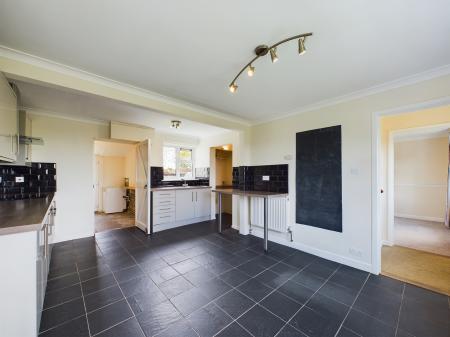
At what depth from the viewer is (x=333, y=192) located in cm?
267

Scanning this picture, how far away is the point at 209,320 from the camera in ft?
5.18

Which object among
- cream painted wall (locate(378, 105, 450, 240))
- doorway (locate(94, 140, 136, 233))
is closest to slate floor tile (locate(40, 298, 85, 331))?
doorway (locate(94, 140, 136, 233))

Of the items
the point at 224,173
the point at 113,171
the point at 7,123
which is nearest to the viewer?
the point at 7,123

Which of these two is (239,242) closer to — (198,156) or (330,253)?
(330,253)

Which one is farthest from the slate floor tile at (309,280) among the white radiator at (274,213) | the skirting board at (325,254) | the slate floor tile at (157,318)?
the slate floor tile at (157,318)

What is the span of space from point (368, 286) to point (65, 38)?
12.2ft

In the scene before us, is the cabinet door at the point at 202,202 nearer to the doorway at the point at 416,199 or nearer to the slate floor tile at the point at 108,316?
the slate floor tile at the point at 108,316

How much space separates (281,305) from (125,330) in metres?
1.35

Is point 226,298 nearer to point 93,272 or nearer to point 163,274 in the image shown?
point 163,274

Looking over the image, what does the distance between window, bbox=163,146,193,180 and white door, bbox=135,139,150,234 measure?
2.67 feet

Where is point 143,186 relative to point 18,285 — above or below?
above

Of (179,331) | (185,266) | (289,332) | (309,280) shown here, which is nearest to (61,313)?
(179,331)

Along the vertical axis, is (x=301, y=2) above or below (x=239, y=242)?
above

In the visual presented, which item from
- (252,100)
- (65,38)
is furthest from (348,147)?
(65,38)
